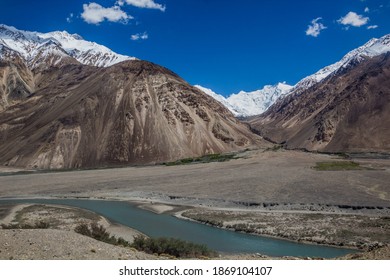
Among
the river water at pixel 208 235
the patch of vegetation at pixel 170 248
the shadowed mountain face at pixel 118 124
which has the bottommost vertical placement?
the river water at pixel 208 235

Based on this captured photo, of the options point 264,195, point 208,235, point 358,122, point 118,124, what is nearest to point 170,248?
point 208,235

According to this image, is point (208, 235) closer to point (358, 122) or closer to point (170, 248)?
point (170, 248)

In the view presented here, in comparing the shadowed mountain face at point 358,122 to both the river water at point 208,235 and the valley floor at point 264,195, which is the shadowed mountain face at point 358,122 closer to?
the valley floor at point 264,195

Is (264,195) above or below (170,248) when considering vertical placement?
above

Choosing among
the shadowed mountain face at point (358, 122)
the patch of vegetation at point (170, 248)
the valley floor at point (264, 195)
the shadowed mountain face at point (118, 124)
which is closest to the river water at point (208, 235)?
the valley floor at point (264, 195)

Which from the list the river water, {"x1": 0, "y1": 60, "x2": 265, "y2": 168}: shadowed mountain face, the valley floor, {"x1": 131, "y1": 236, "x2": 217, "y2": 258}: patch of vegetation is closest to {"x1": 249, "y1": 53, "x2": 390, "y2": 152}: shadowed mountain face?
{"x1": 0, "y1": 60, "x2": 265, "y2": 168}: shadowed mountain face

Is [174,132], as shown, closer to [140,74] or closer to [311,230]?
[140,74]

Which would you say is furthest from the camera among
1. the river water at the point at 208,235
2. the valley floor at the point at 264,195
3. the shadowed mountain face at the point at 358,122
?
the shadowed mountain face at the point at 358,122

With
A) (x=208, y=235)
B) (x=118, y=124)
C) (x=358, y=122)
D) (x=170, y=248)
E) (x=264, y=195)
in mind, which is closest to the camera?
(x=170, y=248)

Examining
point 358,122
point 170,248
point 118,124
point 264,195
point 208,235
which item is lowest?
point 208,235
